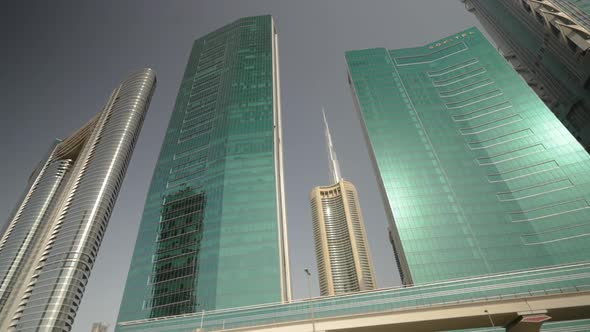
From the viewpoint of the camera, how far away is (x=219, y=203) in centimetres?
8369

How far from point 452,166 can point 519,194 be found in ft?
58.6

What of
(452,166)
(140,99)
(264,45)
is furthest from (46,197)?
(452,166)

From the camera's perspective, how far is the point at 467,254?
7738 centimetres

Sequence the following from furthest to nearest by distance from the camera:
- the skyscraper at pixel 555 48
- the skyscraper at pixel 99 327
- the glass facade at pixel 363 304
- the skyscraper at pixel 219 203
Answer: the skyscraper at pixel 99 327 < the skyscraper at pixel 219 203 < the glass facade at pixel 363 304 < the skyscraper at pixel 555 48

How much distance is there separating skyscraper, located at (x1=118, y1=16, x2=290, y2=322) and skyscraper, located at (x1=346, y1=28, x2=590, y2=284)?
3354 cm

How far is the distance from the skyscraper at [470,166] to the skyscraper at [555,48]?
3077cm

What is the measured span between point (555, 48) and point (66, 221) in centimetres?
16171

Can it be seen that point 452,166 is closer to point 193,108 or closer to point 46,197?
point 193,108

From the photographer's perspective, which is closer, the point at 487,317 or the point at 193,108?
the point at 487,317

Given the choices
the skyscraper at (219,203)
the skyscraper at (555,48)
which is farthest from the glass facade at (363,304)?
the skyscraper at (555,48)

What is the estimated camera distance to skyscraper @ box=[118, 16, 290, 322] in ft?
236

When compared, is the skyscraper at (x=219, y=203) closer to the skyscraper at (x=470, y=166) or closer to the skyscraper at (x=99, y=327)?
the skyscraper at (x=470, y=166)

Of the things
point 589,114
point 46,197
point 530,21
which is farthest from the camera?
point 46,197

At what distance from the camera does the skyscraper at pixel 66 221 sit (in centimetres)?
11325
